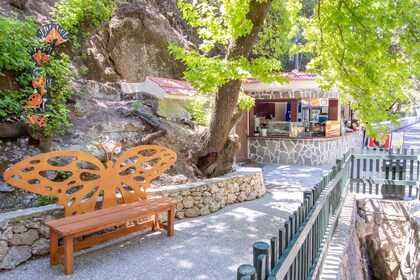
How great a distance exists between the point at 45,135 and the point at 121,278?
3558mm

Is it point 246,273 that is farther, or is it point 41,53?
point 41,53

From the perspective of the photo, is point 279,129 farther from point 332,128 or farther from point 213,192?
point 213,192

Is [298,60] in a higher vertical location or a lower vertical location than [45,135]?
higher

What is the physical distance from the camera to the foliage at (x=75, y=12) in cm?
740

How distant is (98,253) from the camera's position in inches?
160

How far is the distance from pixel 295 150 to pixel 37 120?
29.4ft

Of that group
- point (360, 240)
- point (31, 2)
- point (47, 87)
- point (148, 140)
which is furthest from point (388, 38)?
point (31, 2)

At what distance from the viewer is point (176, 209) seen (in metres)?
5.48

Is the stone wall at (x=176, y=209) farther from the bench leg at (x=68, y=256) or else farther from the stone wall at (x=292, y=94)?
the stone wall at (x=292, y=94)

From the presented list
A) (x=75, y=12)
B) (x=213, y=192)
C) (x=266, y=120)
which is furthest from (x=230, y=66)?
(x=266, y=120)

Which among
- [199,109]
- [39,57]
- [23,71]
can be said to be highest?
[39,57]

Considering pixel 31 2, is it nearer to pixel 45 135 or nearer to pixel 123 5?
pixel 123 5

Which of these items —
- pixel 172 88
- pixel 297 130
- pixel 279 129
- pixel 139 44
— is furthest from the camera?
pixel 139 44

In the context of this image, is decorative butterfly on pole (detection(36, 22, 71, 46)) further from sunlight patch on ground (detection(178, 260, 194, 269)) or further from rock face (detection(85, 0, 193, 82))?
rock face (detection(85, 0, 193, 82))
